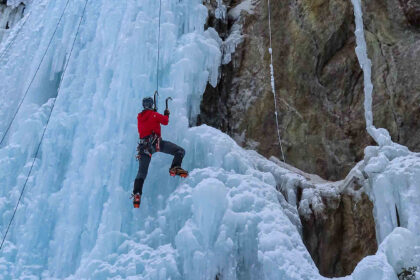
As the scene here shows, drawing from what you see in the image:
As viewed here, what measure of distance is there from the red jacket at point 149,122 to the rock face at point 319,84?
158 cm

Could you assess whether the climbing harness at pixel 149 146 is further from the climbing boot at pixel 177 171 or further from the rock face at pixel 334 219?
the rock face at pixel 334 219

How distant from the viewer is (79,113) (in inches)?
263

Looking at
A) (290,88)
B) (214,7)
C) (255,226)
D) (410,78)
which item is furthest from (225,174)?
(214,7)

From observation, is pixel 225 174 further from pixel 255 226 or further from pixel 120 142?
pixel 120 142

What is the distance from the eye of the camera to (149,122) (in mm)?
5641

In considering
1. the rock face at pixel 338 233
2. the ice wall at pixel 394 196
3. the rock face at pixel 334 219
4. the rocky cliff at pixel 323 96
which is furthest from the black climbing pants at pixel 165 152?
the ice wall at pixel 394 196

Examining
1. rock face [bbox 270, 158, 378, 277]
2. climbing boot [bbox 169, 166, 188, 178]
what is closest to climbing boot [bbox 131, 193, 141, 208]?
climbing boot [bbox 169, 166, 188, 178]

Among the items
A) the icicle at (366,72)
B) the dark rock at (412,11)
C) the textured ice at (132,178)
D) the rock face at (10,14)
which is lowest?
the rock face at (10,14)

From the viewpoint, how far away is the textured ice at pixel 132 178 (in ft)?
16.4

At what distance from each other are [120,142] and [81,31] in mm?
2753

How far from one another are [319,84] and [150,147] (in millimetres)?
3111

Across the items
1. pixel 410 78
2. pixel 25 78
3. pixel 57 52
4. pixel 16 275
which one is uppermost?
pixel 410 78

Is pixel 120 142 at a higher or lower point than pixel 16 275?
higher

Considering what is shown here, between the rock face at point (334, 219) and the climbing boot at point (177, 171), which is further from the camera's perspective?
the rock face at point (334, 219)
